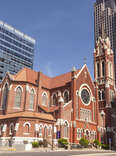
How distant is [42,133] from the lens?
48.9 m

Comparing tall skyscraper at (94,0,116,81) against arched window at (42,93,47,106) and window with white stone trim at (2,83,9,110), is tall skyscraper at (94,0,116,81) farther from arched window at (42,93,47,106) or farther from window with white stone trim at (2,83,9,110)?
window with white stone trim at (2,83,9,110)

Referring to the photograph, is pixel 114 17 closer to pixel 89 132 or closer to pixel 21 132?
pixel 89 132

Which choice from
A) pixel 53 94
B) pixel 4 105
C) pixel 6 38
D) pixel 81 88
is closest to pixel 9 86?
pixel 4 105

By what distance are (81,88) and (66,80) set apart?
567 centimetres

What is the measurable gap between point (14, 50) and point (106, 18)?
225 feet

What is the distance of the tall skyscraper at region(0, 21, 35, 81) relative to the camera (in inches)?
4860

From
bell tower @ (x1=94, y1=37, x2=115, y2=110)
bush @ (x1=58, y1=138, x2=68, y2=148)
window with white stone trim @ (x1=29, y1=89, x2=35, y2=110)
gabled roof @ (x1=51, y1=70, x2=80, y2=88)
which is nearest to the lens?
bush @ (x1=58, y1=138, x2=68, y2=148)

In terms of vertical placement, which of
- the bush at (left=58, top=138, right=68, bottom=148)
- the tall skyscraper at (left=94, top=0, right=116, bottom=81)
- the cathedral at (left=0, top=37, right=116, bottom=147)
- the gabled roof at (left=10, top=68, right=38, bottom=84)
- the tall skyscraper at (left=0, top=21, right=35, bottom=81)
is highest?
the tall skyscraper at (left=94, top=0, right=116, bottom=81)

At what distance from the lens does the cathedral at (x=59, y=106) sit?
159 feet

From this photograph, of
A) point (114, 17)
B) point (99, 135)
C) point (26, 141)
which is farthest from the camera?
point (114, 17)

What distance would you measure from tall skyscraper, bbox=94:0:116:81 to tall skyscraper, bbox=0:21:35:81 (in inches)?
1897

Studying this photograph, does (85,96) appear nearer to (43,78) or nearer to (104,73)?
(43,78)

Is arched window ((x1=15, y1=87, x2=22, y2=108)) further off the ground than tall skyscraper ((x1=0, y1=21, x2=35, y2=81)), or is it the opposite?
tall skyscraper ((x1=0, y1=21, x2=35, y2=81))

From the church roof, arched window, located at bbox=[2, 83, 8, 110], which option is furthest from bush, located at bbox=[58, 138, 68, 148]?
the church roof
